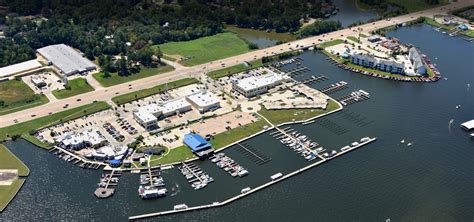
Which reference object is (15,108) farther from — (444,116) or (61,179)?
(444,116)

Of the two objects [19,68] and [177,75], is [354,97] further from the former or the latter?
[19,68]

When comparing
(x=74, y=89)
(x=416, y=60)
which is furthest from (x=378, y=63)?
(x=74, y=89)

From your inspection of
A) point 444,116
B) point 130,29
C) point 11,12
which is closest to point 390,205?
point 444,116

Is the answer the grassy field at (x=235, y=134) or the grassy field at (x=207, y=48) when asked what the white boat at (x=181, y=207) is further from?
the grassy field at (x=207, y=48)

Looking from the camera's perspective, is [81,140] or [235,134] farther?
[235,134]

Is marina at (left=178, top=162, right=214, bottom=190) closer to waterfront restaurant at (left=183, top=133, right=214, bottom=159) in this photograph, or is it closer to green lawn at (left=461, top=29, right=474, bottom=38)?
waterfront restaurant at (left=183, top=133, right=214, bottom=159)

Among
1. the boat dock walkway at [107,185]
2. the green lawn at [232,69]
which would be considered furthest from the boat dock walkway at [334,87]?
the boat dock walkway at [107,185]
